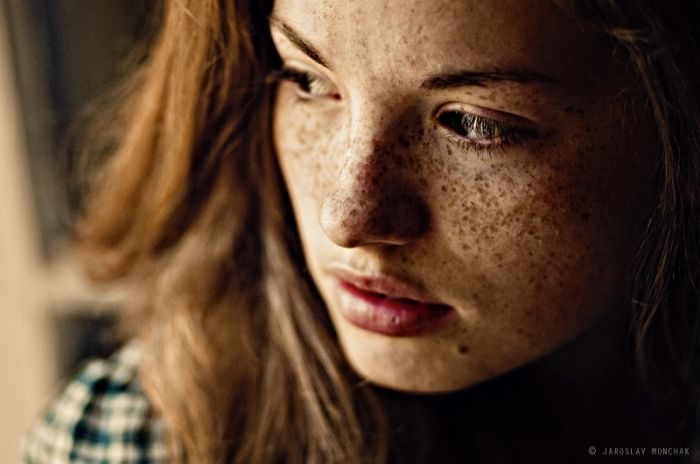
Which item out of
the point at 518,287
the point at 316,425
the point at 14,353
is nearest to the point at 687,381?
the point at 518,287

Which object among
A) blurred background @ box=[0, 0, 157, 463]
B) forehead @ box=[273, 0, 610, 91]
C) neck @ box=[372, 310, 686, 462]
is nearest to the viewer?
forehead @ box=[273, 0, 610, 91]

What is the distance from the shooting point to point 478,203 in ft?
2.17

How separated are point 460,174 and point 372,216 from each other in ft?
0.29

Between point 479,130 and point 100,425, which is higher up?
point 479,130

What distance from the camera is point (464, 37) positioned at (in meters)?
0.58

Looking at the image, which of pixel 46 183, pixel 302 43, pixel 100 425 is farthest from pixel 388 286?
pixel 46 183

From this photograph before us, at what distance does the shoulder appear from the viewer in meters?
0.90

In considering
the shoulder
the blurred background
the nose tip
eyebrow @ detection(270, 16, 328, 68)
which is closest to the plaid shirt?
the shoulder

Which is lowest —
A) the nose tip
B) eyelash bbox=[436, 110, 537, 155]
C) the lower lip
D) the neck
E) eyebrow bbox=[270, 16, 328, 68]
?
the neck

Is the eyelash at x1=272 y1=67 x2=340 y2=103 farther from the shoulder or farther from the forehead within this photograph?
the shoulder

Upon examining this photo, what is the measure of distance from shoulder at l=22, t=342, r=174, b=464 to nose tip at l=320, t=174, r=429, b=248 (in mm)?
412

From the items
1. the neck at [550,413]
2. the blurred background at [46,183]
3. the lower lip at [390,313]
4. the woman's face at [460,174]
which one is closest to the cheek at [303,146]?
the woman's face at [460,174]

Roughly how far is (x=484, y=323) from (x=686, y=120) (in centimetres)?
25

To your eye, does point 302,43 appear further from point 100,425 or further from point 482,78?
point 100,425
